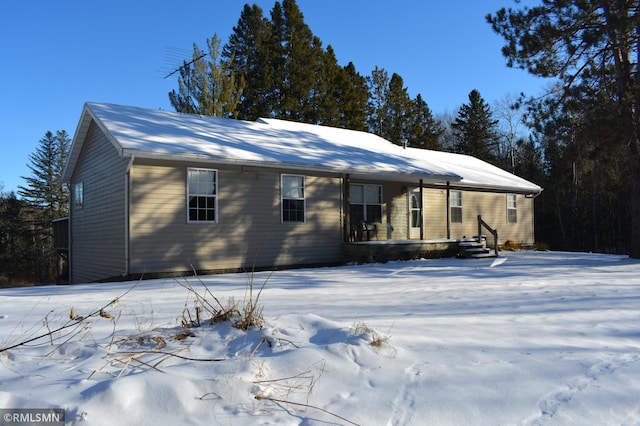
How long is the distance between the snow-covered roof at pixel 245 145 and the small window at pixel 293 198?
62cm

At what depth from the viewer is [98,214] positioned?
12891mm

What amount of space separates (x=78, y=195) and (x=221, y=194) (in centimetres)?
625

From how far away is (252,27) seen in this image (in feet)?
103

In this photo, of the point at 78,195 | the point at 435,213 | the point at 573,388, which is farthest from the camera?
the point at 435,213

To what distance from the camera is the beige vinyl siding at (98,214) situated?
1134cm

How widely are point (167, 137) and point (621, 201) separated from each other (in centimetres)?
3406

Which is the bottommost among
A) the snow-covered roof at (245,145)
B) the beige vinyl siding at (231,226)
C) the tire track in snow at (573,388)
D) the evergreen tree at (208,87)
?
the tire track in snow at (573,388)

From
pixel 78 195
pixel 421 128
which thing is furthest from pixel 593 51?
pixel 421 128

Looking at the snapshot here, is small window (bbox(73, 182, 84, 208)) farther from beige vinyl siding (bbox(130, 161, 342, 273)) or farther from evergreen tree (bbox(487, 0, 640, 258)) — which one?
evergreen tree (bbox(487, 0, 640, 258))

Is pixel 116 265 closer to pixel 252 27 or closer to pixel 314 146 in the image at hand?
pixel 314 146

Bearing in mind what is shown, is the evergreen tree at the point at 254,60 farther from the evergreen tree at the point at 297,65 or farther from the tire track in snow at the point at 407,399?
the tire track in snow at the point at 407,399

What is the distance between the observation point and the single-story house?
10.9 m

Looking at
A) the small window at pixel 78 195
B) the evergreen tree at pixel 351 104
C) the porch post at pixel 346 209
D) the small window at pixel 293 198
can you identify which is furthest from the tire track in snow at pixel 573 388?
the evergreen tree at pixel 351 104

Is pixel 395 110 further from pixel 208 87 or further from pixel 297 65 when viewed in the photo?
pixel 208 87
